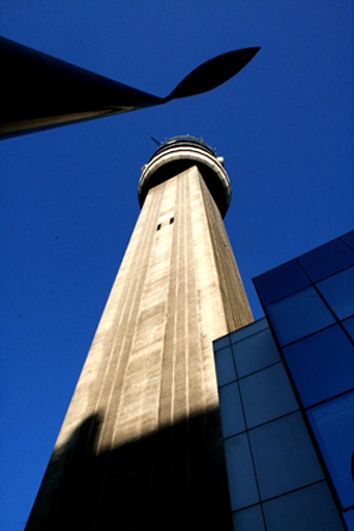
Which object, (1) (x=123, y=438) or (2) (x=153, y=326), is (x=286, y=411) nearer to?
(1) (x=123, y=438)

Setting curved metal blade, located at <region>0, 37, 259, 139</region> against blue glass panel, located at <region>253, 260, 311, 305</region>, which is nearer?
curved metal blade, located at <region>0, 37, 259, 139</region>

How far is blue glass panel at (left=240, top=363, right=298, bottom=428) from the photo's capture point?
9.62m

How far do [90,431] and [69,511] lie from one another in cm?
289

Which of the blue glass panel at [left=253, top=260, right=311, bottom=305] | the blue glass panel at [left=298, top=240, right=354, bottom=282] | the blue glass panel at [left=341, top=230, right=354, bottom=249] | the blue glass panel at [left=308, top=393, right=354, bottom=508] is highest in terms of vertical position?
the blue glass panel at [left=341, top=230, right=354, bottom=249]

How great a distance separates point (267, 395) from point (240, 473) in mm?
2032

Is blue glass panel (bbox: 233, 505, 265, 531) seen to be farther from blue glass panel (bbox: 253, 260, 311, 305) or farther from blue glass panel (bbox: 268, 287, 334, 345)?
blue glass panel (bbox: 253, 260, 311, 305)

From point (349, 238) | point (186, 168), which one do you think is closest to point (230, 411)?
point (349, 238)

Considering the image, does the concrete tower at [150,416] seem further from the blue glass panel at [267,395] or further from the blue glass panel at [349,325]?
the blue glass panel at [349,325]

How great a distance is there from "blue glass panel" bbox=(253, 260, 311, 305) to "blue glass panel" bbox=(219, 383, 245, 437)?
260 cm

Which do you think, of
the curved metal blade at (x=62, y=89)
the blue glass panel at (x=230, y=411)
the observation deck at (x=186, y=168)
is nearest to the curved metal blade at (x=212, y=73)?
the curved metal blade at (x=62, y=89)

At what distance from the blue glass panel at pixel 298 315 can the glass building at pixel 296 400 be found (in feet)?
0.08

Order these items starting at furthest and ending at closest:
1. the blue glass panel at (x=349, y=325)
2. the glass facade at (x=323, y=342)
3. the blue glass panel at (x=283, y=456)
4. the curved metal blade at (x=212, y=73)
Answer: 1. the blue glass panel at (x=349, y=325)
2. the blue glass panel at (x=283, y=456)
3. the glass facade at (x=323, y=342)
4. the curved metal blade at (x=212, y=73)

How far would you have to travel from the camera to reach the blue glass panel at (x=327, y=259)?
1151 cm

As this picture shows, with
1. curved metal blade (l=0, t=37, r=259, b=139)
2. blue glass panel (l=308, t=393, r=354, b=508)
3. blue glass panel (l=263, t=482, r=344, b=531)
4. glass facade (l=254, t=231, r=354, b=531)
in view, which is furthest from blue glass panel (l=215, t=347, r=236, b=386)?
curved metal blade (l=0, t=37, r=259, b=139)
